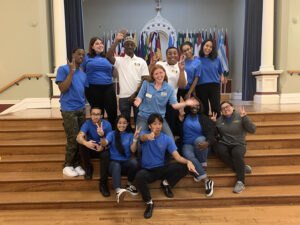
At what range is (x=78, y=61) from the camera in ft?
8.47

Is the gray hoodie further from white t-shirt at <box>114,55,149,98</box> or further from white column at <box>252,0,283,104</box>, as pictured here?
white column at <box>252,0,283,104</box>

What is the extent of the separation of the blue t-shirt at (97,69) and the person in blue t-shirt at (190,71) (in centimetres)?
91

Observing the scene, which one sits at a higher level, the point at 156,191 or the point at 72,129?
the point at 72,129

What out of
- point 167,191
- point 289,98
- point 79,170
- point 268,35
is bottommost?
point 167,191

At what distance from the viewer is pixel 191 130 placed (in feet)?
8.93

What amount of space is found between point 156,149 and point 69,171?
1.03 meters

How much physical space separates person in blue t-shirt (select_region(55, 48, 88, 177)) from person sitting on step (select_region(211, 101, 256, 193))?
1.57 metres

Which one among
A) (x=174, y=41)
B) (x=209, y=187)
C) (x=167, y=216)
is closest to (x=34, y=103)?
(x=167, y=216)

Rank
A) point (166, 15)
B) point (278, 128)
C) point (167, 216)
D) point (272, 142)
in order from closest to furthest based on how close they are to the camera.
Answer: point (167, 216)
point (272, 142)
point (278, 128)
point (166, 15)

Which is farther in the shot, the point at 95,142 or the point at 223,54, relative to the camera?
the point at 223,54

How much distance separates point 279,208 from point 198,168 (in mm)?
852

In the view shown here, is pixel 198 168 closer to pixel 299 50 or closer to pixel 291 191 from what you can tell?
pixel 291 191

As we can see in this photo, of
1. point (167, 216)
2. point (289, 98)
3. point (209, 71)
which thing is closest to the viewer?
point (167, 216)

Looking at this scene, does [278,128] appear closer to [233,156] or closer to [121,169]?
[233,156]
